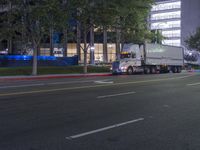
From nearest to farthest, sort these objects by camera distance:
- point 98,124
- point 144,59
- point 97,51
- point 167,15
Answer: point 98,124 → point 144,59 → point 97,51 → point 167,15

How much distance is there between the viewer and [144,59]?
40.3m

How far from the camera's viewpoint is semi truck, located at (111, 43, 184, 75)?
126 feet

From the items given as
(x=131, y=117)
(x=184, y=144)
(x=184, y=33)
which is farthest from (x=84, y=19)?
(x=184, y=33)

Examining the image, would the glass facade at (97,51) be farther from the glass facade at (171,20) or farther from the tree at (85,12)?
the glass facade at (171,20)

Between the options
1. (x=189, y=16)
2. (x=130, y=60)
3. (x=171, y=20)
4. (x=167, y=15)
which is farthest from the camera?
(x=167, y=15)

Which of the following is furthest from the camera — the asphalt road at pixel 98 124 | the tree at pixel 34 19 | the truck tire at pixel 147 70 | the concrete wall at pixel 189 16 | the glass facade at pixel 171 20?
the glass facade at pixel 171 20

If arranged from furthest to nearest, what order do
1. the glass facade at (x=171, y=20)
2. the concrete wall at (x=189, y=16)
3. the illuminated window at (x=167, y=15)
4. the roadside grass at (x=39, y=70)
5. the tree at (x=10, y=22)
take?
the illuminated window at (x=167, y=15)
the glass facade at (x=171, y=20)
the concrete wall at (x=189, y=16)
the roadside grass at (x=39, y=70)
the tree at (x=10, y=22)

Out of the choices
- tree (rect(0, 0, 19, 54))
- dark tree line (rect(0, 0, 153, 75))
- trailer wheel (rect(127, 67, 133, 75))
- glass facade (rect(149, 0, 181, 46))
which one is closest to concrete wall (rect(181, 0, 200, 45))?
glass facade (rect(149, 0, 181, 46))

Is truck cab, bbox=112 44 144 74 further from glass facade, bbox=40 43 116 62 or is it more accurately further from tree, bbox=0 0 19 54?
glass facade, bbox=40 43 116 62

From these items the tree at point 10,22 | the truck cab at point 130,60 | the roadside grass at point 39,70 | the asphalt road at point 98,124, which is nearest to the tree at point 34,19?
the tree at point 10,22

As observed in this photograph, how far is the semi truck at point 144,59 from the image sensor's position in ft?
126

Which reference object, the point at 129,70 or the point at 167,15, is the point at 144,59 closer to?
the point at 129,70

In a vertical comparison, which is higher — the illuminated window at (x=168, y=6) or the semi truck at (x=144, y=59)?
the illuminated window at (x=168, y=6)

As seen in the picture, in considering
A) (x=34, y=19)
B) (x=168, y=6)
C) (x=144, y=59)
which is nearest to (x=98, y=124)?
(x=34, y=19)
